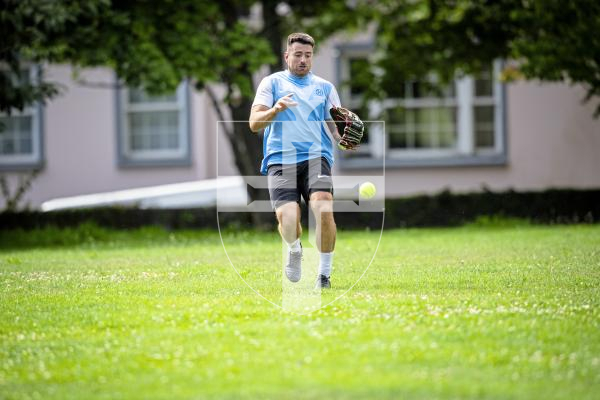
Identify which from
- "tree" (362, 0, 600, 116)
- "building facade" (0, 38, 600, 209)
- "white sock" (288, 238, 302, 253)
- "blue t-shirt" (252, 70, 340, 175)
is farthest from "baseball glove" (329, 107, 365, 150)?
"building facade" (0, 38, 600, 209)

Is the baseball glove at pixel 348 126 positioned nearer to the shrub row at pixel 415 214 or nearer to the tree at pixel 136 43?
the tree at pixel 136 43

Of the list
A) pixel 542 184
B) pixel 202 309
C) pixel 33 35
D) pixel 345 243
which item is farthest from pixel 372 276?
pixel 542 184

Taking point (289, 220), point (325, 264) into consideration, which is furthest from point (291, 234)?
point (325, 264)

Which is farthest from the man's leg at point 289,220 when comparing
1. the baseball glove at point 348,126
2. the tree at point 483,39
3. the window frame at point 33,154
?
the window frame at point 33,154

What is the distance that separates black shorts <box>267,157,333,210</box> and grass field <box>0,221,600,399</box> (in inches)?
32.1

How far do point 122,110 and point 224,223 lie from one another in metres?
5.82

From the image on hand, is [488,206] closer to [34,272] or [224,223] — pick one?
[224,223]

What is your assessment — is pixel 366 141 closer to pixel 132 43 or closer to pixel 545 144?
pixel 545 144

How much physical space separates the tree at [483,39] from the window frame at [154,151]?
5194 millimetres

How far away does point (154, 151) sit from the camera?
23.4 m

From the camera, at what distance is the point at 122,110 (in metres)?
23.2

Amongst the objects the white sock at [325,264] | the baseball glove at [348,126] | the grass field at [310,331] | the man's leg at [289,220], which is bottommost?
the grass field at [310,331]

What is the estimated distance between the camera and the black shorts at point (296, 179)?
856cm

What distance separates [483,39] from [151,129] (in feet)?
27.9
